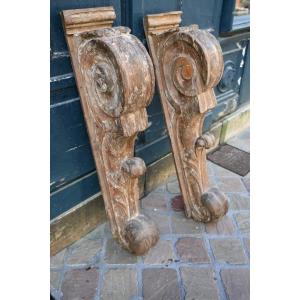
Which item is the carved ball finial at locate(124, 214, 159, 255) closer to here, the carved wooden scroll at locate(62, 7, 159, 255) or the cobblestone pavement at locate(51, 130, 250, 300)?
the carved wooden scroll at locate(62, 7, 159, 255)

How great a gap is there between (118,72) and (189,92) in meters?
0.56

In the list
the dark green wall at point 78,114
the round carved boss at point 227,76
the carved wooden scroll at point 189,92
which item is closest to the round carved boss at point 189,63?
the carved wooden scroll at point 189,92

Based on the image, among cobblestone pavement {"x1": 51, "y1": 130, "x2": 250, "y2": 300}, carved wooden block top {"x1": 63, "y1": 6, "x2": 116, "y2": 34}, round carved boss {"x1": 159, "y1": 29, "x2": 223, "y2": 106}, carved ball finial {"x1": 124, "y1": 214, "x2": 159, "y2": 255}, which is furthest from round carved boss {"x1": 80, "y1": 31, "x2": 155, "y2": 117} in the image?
cobblestone pavement {"x1": 51, "y1": 130, "x2": 250, "y2": 300}

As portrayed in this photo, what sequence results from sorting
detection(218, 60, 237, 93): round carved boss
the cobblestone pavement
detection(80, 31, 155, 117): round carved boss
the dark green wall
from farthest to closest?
detection(218, 60, 237, 93): round carved boss < the cobblestone pavement < the dark green wall < detection(80, 31, 155, 117): round carved boss

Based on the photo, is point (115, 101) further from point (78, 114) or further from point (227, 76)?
point (227, 76)

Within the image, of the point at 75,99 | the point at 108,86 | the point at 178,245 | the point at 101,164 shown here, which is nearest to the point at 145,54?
the point at 108,86

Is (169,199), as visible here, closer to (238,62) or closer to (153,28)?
(153,28)

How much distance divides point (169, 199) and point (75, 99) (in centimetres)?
114

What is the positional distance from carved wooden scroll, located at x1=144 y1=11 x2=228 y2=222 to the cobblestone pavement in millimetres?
167

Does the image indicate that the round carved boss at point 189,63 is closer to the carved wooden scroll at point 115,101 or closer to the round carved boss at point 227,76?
the carved wooden scroll at point 115,101

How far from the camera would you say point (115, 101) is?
1.64 meters

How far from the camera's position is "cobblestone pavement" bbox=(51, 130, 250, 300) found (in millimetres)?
1835

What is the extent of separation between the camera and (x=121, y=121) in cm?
167

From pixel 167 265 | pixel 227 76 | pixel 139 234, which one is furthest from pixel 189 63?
pixel 227 76
